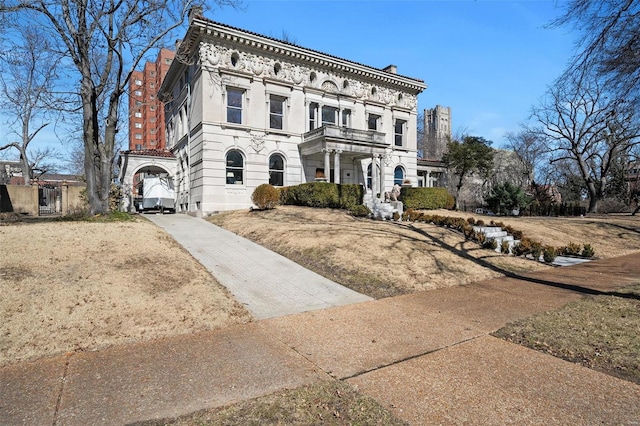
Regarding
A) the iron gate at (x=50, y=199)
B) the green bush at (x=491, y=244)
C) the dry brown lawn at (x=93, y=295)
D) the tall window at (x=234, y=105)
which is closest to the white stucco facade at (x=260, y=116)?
the tall window at (x=234, y=105)

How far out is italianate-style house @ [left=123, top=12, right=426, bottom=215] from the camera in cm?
2230

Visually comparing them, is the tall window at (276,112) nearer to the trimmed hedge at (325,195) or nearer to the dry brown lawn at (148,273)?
the trimmed hedge at (325,195)

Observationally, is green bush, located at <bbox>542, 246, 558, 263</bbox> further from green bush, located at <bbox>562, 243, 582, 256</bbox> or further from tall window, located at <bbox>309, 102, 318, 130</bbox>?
tall window, located at <bbox>309, 102, 318, 130</bbox>

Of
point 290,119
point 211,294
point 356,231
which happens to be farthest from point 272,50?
point 211,294

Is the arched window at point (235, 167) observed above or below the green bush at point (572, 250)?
above

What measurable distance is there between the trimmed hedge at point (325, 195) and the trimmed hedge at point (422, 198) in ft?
11.1

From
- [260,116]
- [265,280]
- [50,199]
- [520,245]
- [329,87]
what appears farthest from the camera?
[329,87]

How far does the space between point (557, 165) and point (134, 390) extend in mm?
56026

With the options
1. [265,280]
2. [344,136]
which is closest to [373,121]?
[344,136]

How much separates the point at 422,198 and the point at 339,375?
2079cm

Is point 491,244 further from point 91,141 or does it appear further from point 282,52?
point 282,52

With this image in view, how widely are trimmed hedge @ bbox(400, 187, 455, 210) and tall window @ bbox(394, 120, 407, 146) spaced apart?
816 centimetres

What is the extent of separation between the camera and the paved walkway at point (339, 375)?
317 centimetres

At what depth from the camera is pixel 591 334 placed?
4977 mm
